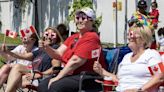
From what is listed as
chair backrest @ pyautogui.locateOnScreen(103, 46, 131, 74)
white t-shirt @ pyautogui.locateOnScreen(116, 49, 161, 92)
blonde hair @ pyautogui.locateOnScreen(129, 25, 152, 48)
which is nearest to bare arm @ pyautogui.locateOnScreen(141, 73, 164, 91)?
white t-shirt @ pyautogui.locateOnScreen(116, 49, 161, 92)

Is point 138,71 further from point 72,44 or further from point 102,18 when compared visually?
point 102,18

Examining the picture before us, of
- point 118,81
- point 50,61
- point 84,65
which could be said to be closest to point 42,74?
point 50,61

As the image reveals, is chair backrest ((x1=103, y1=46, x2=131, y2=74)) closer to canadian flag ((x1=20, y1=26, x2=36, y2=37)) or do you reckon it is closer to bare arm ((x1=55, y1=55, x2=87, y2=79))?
bare arm ((x1=55, y1=55, x2=87, y2=79))

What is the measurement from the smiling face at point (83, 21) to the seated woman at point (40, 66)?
26.7 inches

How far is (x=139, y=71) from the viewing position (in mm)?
5148

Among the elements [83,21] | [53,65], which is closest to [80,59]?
[83,21]

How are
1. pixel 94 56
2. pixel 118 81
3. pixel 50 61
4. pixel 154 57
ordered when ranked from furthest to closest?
pixel 50 61, pixel 94 56, pixel 118 81, pixel 154 57

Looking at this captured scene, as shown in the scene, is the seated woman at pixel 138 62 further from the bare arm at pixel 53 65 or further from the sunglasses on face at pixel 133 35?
the bare arm at pixel 53 65

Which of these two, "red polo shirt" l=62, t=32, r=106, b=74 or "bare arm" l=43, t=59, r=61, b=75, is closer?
"red polo shirt" l=62, t=32, r=106, b=74

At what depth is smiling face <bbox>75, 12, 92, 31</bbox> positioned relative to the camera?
6160mm

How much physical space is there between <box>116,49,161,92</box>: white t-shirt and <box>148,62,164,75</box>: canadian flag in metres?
0.07

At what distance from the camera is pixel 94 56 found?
5.93 metres

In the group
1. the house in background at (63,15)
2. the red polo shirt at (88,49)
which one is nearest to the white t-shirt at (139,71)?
the red polo shirt at (88,49)

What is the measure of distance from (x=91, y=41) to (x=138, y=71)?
→ 0.97m
